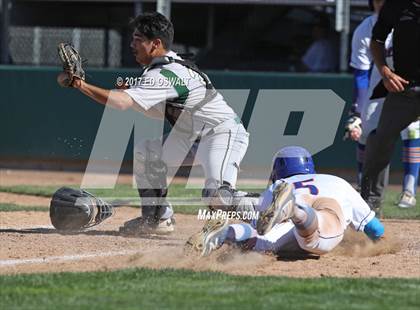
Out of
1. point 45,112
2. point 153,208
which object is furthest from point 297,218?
point 45,112

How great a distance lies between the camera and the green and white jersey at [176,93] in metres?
7.34

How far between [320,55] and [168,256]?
9569 mm

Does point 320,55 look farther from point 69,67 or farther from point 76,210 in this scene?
point 69,67

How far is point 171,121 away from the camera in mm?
8016

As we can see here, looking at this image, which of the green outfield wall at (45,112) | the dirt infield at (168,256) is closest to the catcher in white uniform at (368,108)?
the dirt infield at (168,256)

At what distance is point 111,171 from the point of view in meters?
15.0

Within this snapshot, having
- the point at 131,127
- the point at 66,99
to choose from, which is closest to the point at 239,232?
the point at 131,127

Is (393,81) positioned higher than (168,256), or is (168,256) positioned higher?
(393,81)

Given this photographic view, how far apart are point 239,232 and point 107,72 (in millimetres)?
8055

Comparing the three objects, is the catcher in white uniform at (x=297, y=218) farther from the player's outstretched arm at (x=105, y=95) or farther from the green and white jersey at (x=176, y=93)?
the player's outstretched arm at (x=105, y=95)

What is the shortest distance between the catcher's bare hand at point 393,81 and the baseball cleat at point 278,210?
2.43 metres

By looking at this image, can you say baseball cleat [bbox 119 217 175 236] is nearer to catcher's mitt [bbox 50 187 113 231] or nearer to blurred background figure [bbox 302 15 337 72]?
catcher's mitt [bbox 50 187 113 231]

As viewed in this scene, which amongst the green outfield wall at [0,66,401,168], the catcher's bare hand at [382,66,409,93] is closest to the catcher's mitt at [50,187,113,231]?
the catcher's bare hand at [382,66,409,93]

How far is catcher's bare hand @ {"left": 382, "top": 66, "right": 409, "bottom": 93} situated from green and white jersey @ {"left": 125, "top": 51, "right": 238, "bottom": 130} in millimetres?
1398
